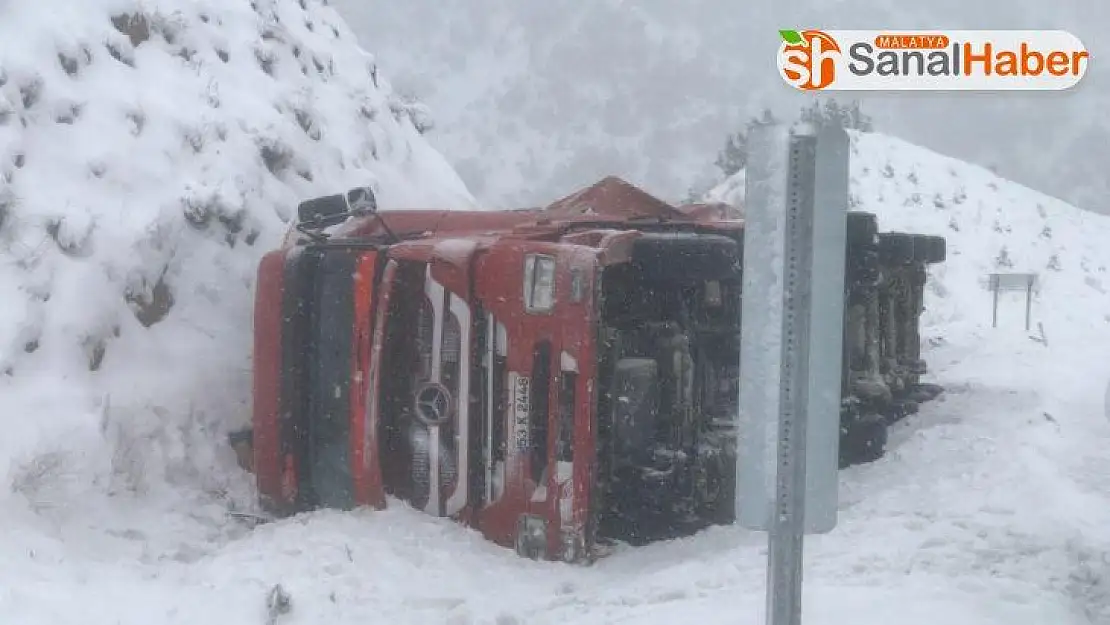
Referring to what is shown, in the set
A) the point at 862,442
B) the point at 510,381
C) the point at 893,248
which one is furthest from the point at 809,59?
the point at 893,248

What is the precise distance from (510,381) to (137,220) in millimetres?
2367

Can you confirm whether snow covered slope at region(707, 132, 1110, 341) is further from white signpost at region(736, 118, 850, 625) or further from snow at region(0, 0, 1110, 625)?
white signpost at region(736, 118, 850, 625)

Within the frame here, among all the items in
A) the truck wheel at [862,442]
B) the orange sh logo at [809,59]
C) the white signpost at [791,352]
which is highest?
the orange sh logo at [809,59]

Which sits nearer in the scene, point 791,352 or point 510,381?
point 791,352

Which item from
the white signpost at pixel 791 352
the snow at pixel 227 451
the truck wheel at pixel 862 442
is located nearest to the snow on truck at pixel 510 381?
the snow at pixel 227 451

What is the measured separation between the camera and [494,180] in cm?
3012

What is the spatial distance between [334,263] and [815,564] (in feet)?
7.15

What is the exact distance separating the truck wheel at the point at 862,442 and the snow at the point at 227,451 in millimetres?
157

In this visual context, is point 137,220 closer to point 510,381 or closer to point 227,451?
point 227,451

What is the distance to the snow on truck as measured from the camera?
4414 millimetres

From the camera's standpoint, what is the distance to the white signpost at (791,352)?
2184mm

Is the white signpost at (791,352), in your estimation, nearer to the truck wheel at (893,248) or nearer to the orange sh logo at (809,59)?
the orange sh logo at (809,59)

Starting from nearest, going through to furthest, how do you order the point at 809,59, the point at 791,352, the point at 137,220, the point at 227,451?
the point at 791,352 → the point at 809,59 → the point at 227,451 → the point at 137,220

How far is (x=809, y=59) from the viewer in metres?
3.80
